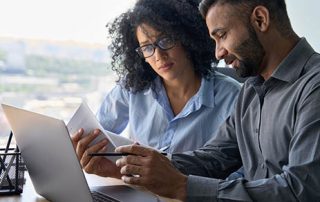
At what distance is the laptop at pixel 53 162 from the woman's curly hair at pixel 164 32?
2.28 ft

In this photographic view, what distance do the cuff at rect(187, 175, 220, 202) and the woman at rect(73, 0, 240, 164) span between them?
60 cm

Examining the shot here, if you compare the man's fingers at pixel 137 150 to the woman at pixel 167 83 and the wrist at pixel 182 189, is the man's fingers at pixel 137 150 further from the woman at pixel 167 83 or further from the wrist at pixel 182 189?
the woman at pixel 167 83

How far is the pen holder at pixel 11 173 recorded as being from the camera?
119 centimetres

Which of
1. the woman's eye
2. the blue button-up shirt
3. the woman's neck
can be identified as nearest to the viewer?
the woman's eye

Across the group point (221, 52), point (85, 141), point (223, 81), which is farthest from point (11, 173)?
point (223, 81)

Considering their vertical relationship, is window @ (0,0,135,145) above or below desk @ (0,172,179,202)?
above

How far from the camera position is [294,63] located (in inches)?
46.4

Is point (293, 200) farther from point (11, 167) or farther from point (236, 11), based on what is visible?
point (11, 167)

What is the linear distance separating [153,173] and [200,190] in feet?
0.38

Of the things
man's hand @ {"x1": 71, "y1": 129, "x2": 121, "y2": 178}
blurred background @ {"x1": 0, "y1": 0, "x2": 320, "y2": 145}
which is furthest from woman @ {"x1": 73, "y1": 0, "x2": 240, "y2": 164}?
man's hand @ {"x1": 71, "y1": 129, "x2": 121, "y2": 178}

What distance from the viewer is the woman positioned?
1682 millimetres

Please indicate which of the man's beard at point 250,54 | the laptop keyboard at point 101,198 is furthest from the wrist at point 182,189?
the man's beard at point 250,54

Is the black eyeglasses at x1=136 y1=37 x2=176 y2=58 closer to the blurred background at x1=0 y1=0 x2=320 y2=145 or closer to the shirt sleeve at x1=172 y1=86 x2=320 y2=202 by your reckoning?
the blurred background at x1=0 y1=0 x2=320 y2=145

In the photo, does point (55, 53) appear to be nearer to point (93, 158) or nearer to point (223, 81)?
point (223, 81)
